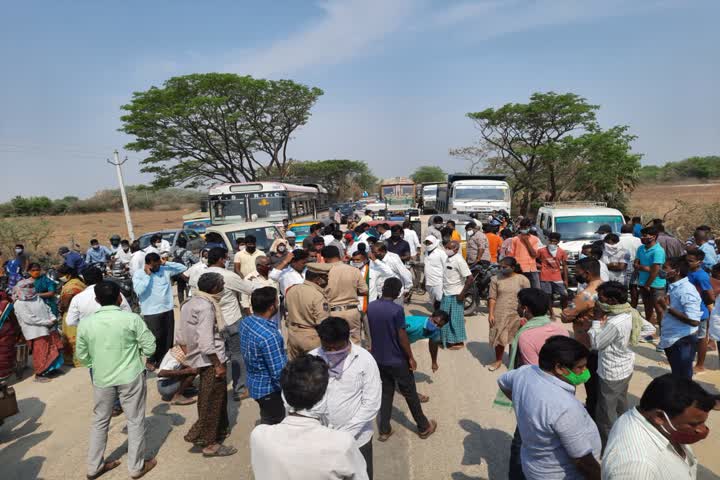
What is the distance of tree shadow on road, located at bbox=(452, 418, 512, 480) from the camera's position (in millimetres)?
3854

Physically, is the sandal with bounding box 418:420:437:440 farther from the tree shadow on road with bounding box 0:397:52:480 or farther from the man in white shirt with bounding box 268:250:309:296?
the tree shadow on road with bounding box 0:397:52:480

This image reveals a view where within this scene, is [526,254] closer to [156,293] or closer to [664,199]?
[156,293]

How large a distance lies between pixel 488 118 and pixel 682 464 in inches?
1299

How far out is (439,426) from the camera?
182 inches

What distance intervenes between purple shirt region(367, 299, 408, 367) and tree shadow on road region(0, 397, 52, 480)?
3.61 metres

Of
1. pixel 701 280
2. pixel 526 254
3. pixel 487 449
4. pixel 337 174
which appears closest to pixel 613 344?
pixel 487 449

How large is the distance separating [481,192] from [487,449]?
1643cm

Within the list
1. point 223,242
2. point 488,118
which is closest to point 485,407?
point 223,242

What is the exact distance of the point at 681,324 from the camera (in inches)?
180

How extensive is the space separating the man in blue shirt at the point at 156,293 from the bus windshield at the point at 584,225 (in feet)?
28.3

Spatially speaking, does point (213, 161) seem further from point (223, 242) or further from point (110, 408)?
point (110, 408)

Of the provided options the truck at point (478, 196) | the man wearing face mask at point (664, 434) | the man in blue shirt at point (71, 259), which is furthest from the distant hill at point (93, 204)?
the man wearing face mask at point (664, 434)

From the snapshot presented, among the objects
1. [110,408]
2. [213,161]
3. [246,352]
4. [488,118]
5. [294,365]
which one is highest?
[488,118]

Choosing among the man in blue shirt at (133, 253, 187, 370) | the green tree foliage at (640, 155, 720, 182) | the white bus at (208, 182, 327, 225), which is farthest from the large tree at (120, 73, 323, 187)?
the green tree foliage at (640, 155, 720, 182)
